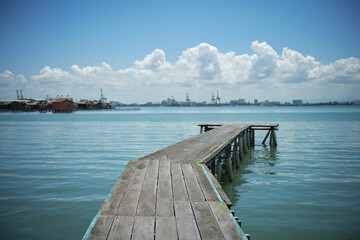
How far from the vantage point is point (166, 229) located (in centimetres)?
358

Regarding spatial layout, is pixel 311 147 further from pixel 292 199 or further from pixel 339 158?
pixel 292 199

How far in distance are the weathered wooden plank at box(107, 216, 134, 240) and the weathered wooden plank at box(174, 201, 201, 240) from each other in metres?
0.67

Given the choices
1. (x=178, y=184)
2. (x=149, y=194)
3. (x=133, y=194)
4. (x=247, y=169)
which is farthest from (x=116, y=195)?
(x=247, y=169)

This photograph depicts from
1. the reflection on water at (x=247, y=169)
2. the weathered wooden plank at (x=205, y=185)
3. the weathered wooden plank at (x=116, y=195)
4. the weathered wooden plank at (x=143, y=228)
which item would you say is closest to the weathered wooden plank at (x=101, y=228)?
the weathered wooden plank at (x=116, y=195)

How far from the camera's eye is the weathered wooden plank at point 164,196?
408 centimetres

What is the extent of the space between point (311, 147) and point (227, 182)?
Result: 11.1m

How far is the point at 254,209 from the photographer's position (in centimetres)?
768

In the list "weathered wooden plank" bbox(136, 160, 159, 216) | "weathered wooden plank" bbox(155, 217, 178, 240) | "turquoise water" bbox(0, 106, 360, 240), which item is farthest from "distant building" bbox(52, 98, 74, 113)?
"weathered wooden plank" bbox(155, 217, 178, 240)

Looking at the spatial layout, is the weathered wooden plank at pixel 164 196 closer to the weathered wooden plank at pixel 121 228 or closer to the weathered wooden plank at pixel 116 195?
the weathered wooden plank at pixel 121 228

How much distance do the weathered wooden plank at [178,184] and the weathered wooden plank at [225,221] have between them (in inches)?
22.6

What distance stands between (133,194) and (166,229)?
1388 millimetres

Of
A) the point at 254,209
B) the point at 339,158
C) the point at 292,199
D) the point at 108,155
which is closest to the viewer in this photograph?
the point at 254,209

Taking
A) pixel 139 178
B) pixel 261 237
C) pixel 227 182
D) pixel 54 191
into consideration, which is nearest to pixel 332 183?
pixel 227 182

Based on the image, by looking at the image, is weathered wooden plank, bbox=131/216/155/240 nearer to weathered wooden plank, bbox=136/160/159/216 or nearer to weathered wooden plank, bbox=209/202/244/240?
weathered wooden plank, bbox=136/160/159/216
